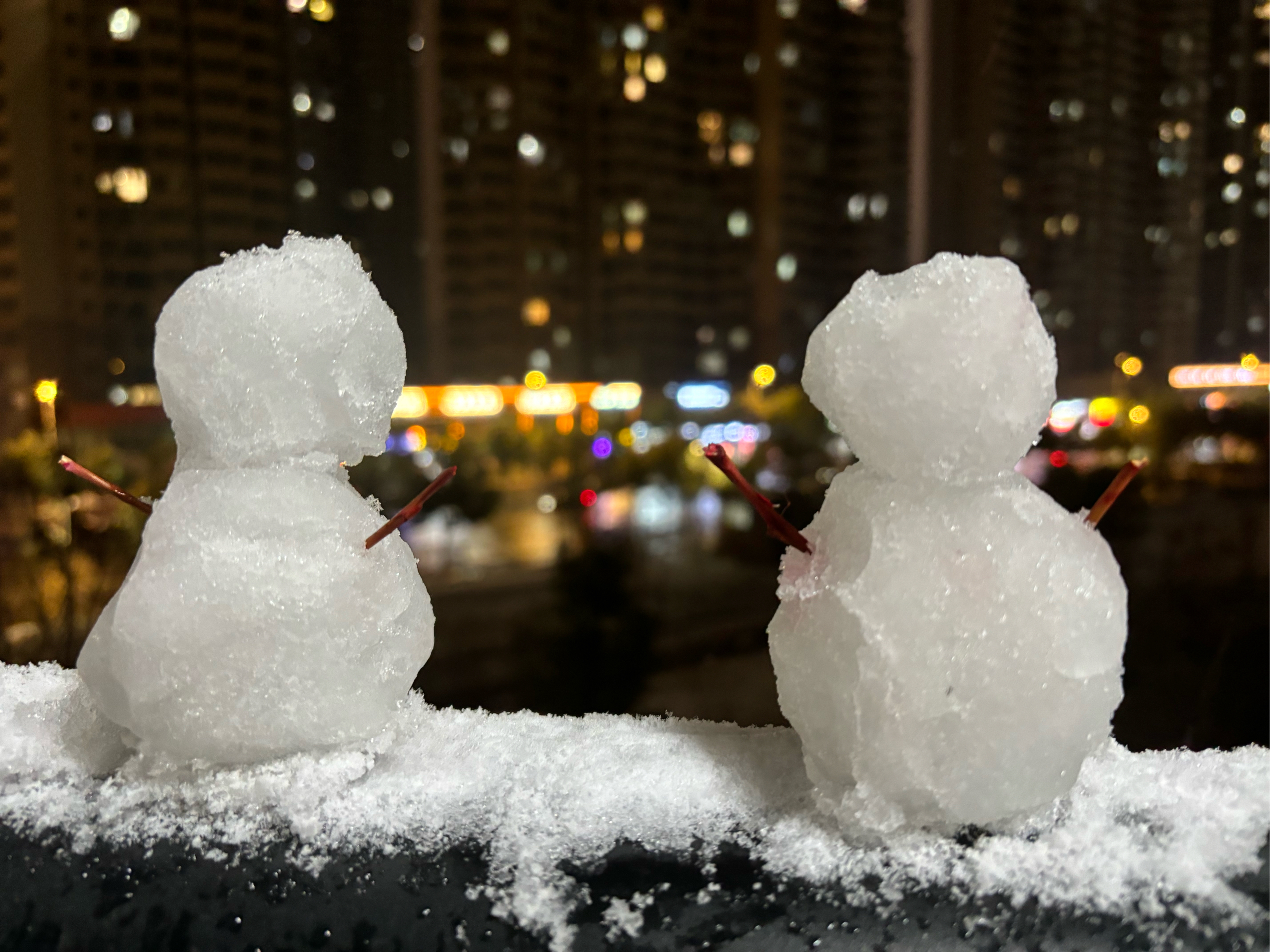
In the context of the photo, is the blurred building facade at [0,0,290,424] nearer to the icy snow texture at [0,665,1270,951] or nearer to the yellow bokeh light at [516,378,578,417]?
the yellow bokeh light at [516,378,578,417]

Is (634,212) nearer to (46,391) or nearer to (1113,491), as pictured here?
(46,391)

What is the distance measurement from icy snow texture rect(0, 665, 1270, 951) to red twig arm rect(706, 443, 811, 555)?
0.19 meters

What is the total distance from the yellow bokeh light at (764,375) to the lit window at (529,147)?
3.02 ft

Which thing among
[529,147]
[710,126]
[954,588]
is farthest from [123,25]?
[954,588]

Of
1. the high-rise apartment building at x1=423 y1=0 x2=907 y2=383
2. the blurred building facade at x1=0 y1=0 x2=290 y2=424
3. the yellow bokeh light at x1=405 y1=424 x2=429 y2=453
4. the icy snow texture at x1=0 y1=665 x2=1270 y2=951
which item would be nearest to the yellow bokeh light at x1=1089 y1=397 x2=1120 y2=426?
the high-rise apartment building at x1=423 y1=0 x2=907 y2=383

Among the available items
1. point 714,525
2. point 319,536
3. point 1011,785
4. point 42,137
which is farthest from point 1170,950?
point 42,137

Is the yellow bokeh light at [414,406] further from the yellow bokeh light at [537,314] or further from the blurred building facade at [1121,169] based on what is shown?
the blurred building facade at [1121,169]

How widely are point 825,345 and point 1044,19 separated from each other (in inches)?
56.4

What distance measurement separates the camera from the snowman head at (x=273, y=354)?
0.67 meters

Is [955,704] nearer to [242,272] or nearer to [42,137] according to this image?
[242,272]

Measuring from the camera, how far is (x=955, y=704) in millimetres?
564

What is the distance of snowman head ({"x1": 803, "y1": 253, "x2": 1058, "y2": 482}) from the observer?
1.85 ft

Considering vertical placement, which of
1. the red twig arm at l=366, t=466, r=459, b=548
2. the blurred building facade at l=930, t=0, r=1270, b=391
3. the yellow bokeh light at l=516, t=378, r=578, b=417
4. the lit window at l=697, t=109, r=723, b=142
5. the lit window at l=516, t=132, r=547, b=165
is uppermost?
the lit window at l=697, t=109, r=723, b=142

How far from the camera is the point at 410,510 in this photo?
699 mm
